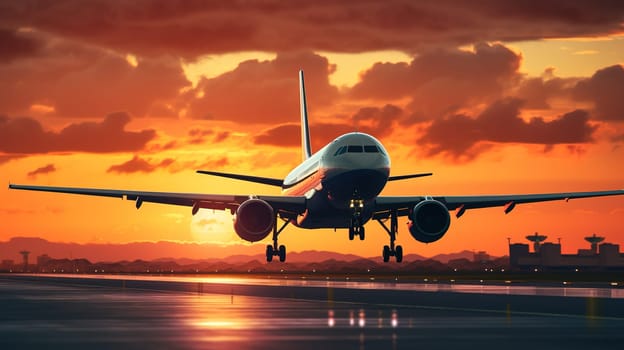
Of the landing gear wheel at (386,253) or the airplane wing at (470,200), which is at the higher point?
the airplane wing at (470,200)

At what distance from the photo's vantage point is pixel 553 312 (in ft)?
132

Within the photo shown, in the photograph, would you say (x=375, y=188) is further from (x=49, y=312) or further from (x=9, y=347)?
(x=9, y=347)

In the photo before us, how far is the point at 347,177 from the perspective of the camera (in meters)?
66.2

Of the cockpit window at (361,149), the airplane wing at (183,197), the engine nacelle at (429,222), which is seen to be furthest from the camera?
the airplane wing at (183,197)

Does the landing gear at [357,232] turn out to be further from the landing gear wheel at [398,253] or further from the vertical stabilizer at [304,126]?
the vertical stabilizer at [304,126]

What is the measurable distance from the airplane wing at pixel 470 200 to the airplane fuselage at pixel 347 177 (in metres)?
2.83

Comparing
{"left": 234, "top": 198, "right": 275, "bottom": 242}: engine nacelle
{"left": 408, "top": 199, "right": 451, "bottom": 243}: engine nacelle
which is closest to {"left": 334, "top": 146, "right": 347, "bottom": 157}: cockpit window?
{"left": 234, "top": 198, "right": 275, "bottom": 242}: engine nacelle

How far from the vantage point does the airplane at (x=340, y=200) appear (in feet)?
219

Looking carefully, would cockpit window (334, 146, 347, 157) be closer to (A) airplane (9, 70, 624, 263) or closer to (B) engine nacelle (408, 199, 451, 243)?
(A) airplane (9, 70, 624, 263)

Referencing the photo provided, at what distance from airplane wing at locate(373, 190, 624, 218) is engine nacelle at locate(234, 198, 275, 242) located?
23.7 ft

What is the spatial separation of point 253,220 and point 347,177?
980 centimetres

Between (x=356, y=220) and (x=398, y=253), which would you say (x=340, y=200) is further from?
(x=398, y=253)

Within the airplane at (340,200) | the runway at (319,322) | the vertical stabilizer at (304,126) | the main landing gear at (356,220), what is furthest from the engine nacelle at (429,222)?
the vertical stabilizer at (304,126)

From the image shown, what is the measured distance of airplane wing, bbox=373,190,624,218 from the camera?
7631cm
